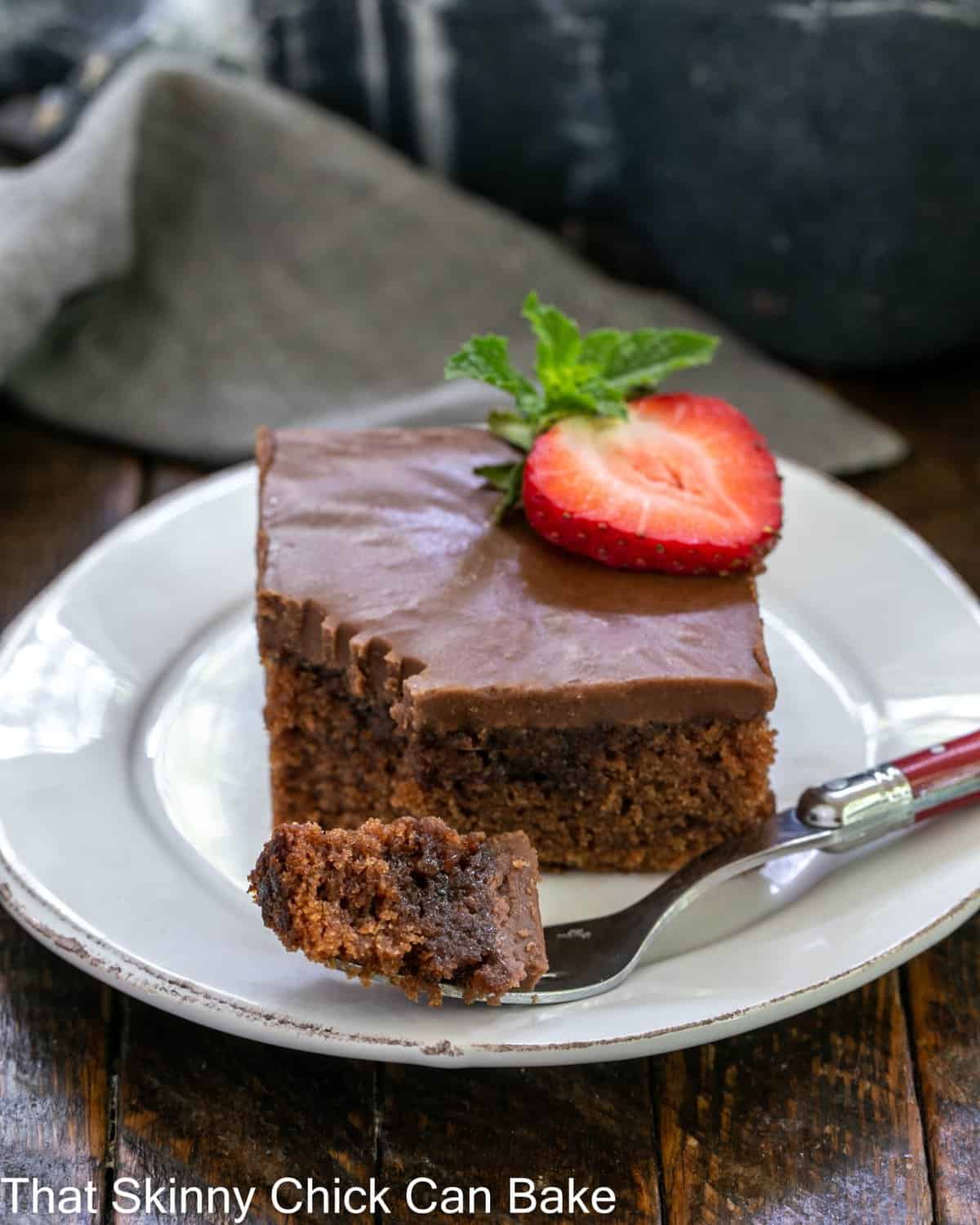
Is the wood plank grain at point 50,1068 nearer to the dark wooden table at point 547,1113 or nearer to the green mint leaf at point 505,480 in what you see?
the dark wooden table at point 547,1113

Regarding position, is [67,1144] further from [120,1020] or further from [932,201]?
[932,201]

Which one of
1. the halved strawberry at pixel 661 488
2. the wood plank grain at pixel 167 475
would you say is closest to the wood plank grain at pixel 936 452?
the halved strawberry at pixel 661 488

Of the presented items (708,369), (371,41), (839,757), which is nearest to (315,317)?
(371,41)

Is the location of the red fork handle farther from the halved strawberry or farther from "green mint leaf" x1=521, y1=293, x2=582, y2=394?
"green mint leaf" x1=521, y1=293, x2=582, y2=394

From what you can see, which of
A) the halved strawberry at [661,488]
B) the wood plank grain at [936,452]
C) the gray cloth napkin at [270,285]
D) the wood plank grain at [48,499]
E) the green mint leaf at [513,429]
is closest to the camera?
the halved strawberry at [661,488]

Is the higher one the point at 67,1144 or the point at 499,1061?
the point at 499,1061

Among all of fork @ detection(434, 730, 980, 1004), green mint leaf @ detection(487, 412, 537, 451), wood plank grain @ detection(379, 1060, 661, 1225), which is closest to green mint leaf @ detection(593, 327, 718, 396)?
green mint leaf @ detection(487, 412, 537, 451)
